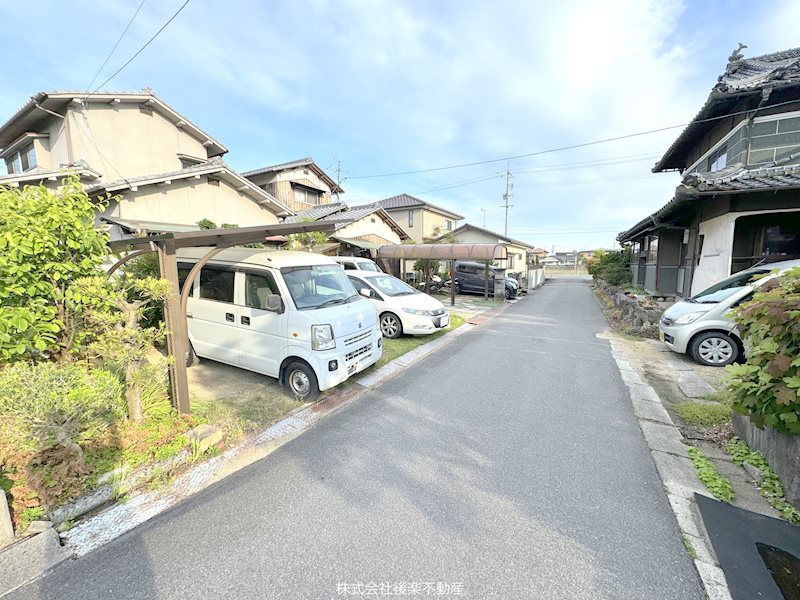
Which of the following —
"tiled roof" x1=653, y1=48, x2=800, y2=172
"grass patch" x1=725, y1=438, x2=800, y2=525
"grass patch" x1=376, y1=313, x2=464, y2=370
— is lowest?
"grass patch" x1=725, y1=438, x2=800, y2=525

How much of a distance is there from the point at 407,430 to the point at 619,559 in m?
2.21

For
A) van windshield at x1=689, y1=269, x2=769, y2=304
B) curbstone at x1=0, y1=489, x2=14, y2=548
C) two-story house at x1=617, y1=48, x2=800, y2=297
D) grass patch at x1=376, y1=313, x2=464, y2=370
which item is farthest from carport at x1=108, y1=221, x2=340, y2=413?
two-story house at x1=617, y1=48, x2=800, y2=297

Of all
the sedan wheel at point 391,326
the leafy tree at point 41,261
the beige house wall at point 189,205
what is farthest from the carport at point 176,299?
the beige house wall at point 189,205

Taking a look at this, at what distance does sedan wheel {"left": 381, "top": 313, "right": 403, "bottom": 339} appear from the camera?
8.27 metres

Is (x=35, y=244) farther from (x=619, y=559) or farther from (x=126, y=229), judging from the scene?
(x=126, y=229)

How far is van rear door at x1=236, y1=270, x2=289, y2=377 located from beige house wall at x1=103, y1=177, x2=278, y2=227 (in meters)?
7.18

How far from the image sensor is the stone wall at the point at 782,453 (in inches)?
103

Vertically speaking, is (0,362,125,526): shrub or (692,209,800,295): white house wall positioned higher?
(692,209,800,295): white house wall

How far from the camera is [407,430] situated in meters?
3.97

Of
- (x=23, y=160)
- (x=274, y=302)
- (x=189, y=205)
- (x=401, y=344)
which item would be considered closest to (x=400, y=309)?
(x=401, y=344)

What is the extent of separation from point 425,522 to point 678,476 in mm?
2392

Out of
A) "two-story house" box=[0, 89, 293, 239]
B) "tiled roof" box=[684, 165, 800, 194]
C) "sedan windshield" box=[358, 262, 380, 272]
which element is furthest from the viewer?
"sedan windshield" box=[358, 262, 380, 272]

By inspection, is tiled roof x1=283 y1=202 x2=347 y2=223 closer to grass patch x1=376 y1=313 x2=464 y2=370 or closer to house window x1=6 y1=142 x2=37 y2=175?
house window x1=6 y1=142 x2=37 y2=175

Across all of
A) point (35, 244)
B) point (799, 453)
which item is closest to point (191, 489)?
point (35, 244)
